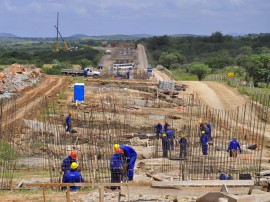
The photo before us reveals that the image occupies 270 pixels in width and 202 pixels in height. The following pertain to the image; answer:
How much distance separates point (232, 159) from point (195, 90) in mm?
19280

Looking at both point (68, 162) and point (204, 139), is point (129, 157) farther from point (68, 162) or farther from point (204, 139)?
point (204, 139)

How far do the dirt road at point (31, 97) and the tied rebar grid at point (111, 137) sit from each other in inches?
10.6

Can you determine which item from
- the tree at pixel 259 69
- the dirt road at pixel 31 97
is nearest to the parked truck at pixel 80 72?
the dirt road at pixel 31 97

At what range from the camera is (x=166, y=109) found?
26.4 meters

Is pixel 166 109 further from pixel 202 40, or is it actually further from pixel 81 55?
pixel 202 40

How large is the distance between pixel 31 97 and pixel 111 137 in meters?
12.0

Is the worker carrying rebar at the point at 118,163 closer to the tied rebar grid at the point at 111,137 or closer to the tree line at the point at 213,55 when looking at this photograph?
the tied rebar grid at the point at 111,137

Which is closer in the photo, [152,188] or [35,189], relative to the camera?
[152,188]

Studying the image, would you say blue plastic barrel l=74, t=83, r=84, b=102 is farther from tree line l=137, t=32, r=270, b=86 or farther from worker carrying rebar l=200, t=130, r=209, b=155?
tree line l=137, t=32, r=270, b=86

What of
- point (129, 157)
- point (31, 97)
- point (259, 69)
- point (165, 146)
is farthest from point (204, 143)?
point (259, 69)

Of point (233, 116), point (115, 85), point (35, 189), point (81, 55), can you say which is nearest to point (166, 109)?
point (233, 116)

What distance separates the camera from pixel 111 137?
58.2 ft

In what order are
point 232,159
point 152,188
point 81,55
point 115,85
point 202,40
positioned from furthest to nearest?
point 202,40, point 81,55, point 115,85, point 232,159, point 152,188

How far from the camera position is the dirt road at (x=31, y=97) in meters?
21.5
